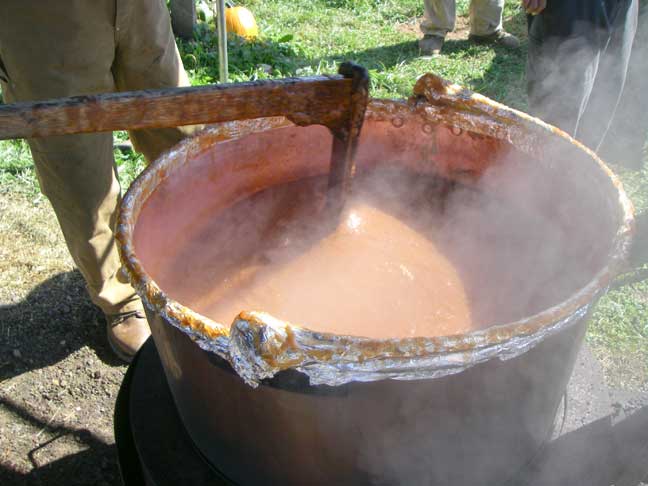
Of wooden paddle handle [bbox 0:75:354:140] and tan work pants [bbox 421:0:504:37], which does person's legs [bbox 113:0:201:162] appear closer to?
wooden paddle handle [bbox 0:75:354:140]

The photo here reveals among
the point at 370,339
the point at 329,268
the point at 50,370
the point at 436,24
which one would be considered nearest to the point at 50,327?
the point at 50,370

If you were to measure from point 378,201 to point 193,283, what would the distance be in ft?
2.25

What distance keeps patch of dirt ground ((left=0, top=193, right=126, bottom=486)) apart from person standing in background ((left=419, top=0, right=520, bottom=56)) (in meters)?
3.12

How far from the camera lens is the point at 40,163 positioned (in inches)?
77.2

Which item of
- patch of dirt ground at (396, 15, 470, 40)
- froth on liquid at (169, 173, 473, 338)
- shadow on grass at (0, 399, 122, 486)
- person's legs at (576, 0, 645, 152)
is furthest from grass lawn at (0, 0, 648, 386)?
shadow on grass at (0, 399, 122, 486)

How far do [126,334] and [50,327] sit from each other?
0.38 metres

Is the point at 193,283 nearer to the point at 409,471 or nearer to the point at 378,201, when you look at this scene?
the point at 378,201

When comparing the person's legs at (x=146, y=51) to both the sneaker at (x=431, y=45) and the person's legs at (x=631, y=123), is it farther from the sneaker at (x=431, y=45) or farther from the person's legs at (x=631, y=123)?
Result: the sneaker at (x=431, y=45)

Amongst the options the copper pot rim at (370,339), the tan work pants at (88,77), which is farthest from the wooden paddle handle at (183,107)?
the tan work pants at (88,77)

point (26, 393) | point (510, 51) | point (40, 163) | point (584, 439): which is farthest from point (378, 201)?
point (510, 51)

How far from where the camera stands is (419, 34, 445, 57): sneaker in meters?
4.58

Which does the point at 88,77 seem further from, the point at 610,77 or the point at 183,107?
the point at 610,77

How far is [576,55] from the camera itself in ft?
9.07

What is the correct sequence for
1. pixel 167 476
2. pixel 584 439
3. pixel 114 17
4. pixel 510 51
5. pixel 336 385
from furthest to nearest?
1. pixel 510 51
2. pixel 114 17
3. pixel 584 439
4. pixel 167 476
5. pixel 336 385
